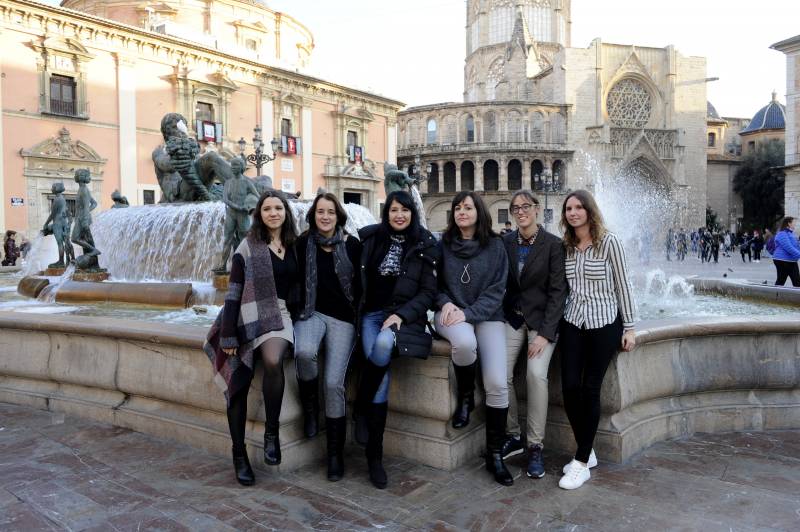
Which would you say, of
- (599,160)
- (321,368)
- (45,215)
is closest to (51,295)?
(321,368)

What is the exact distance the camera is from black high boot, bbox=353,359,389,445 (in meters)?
3.23

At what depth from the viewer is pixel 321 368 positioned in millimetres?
3523

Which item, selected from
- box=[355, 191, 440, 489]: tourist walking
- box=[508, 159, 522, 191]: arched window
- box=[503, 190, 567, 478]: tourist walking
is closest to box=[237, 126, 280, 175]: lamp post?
box=[355, 191, 440, 489]: tourist walking

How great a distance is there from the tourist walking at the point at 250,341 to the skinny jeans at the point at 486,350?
0.87m

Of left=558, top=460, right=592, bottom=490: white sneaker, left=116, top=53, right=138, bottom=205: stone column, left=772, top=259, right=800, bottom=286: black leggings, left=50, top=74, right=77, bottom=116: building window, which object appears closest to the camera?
left=558, top=460, right=592, bottom=490: white sneaker

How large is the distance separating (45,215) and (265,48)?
1796 cm

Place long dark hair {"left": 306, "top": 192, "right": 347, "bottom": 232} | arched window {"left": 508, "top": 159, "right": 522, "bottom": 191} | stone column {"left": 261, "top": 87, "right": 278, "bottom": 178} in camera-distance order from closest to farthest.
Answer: long dark hair {"left": 306, "top": 192, "right": 347, "bottom": 232}, stone column {"left": 261, "top": 87, "right": 278, "bottom": 178}, arched window {"left": 508, "top": 159, "right": 522, "bottom": 191}

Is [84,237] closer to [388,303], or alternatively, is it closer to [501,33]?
[388,303]

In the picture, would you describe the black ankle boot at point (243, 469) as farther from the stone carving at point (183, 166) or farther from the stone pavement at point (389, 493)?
the stone carving at point (183, 166)

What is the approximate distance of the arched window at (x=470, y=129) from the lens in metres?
50.1

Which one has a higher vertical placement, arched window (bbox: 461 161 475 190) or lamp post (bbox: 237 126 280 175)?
arched window (bbox: 461 161 475 190)

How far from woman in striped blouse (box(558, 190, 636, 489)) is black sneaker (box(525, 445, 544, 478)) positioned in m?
0.14

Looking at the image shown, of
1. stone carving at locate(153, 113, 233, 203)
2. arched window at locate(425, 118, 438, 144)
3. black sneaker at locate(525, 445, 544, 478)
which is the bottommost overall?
black sneaker at locate(525, 445, 544, 478)

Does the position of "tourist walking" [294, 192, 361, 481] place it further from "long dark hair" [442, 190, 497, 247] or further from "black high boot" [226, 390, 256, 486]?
"long dark hair" [442, 190, 497, 247]
